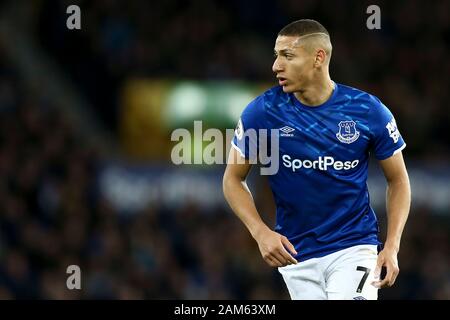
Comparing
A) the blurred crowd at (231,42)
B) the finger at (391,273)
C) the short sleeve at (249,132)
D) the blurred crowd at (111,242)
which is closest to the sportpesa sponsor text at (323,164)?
the short sleeve at (249,132)

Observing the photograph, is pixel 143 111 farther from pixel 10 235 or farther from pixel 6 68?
pixel 10 235

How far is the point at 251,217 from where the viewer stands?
272 inches

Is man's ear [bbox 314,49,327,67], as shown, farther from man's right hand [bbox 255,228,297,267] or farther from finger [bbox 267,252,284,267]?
finger [bbox 267,252,284,267]

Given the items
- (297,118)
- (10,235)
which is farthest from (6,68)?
(297,118)

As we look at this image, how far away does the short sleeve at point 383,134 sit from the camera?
23.1ft

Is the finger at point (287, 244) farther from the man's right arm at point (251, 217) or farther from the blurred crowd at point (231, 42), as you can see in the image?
the blurred crowd at point (231, 42)

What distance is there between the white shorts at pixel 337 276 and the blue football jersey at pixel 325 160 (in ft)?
0.18

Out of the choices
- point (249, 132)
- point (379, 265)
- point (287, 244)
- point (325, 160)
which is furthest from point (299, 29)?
point (379, 265)

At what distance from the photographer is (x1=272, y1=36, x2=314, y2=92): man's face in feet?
22.7

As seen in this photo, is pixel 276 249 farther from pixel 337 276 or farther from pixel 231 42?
pixel 231 42

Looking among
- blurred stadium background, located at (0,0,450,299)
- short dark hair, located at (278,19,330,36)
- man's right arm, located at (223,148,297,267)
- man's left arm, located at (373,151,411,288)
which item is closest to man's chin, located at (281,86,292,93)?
short dark hair, located at (278,19,330,36)

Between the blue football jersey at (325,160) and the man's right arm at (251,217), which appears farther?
the blue football jersey at (325,160)

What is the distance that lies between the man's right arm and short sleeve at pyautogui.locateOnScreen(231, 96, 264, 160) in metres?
0.05
